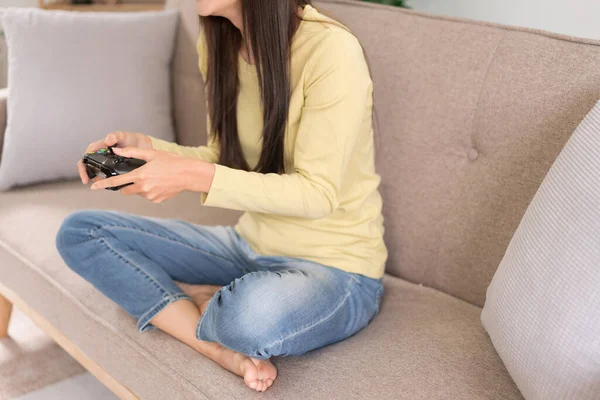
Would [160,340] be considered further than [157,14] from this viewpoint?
No

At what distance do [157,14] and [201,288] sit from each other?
86 cm

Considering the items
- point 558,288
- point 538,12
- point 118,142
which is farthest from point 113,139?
point 538,12

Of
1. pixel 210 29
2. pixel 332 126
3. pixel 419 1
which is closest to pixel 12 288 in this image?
pixel 210 29

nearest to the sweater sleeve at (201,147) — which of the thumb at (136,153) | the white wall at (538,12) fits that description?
the thumb at (136,153)

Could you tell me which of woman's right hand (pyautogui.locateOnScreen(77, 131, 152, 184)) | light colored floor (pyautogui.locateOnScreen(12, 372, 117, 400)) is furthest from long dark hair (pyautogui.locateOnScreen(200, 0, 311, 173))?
light colored floor (pyautogui.locateOnScreen(12, 372, 117, 400))

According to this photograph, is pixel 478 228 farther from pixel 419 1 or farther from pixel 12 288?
pixel 419 1

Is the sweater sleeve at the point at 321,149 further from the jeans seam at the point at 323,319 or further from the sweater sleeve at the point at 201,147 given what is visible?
the sweater sleeve at the point at 201,147

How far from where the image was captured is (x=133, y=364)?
3.93ft

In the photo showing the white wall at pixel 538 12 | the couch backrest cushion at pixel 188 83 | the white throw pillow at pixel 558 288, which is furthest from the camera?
the white wall at pixel 538 12

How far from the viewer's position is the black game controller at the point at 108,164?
3.66 feet

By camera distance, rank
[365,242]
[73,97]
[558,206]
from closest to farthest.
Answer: [558,206], [365,242], [73,97]

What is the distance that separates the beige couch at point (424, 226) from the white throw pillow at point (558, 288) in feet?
0.35

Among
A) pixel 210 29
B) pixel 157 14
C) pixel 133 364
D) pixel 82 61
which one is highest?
pixel 210 29

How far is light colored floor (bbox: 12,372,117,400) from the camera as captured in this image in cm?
154
